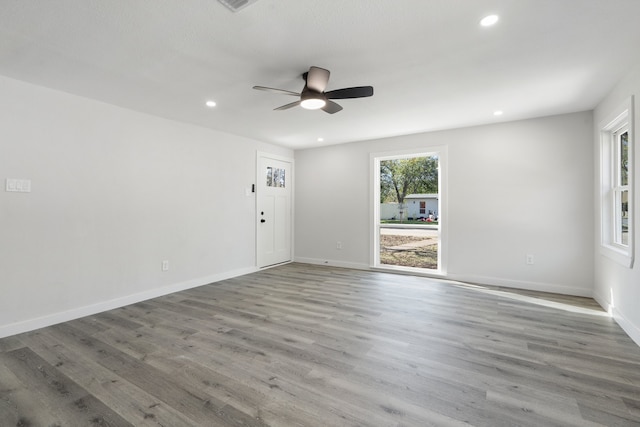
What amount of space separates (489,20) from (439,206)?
3.15 meters

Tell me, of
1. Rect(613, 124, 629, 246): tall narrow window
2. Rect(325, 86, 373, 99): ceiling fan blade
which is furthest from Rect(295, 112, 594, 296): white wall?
Rect(325, 86, 373, 99): ceiling fan blade

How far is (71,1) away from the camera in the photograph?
1779mm

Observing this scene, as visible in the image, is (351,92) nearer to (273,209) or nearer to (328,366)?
(328,366)

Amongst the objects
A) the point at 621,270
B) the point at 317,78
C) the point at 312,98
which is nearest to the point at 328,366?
the point at 312,98

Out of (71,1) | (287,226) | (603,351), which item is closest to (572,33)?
(603,351)

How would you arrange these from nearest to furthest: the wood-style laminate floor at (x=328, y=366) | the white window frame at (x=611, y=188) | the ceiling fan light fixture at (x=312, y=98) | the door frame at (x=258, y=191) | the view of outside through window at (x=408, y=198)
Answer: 1. the wood-style laminate floor at (x=328, y=366)
2. the ceiling fan light fixture at (x=312, y=98)
3. the white window frame at (x=611, y=188)
4. the door frame at (x=258, y=191)
5. the view of outside through window at (x=408, y=198)

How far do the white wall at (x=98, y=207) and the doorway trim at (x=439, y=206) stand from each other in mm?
2615

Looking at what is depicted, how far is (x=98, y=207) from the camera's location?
11.0 feet

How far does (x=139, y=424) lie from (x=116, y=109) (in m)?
3.41

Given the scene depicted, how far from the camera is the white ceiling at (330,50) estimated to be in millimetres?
1867

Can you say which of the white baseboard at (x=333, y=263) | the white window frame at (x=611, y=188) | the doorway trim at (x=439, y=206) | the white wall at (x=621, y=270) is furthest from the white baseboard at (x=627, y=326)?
the white baseboard at (x=333, y=263)

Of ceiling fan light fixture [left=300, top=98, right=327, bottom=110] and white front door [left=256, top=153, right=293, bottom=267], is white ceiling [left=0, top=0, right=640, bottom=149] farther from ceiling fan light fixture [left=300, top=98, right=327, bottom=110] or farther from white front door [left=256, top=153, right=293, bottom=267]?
white front door [left=256, top=153, right=293, bottom=267]

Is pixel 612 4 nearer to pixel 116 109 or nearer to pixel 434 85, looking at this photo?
pixel 434 85

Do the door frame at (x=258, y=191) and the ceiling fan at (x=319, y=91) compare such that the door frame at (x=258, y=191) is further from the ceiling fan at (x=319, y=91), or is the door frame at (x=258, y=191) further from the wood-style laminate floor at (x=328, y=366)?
the ceiling fan at (x=319, y=91)
